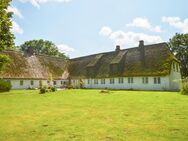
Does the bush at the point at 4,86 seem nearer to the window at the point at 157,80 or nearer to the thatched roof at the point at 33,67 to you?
the thatched roof at the point at 33,67

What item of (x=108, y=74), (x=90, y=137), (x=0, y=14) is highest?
(x=0, y=14)

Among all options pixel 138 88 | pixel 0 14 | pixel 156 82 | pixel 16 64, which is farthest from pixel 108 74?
pixel 0 14

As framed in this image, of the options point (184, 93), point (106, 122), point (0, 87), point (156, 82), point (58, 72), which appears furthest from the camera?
point (58, 72)

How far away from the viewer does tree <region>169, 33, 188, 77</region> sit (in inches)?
2226

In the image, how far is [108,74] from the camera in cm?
4762

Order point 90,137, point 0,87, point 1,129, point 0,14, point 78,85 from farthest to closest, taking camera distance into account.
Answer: point 78,85 → point 0,87 → point 0,14 → point 1,129 → point 90,137

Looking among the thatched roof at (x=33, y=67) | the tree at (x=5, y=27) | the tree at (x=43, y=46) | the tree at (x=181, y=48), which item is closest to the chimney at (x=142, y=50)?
the tree at (x=181, y=48)

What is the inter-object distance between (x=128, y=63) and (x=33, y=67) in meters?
20.1

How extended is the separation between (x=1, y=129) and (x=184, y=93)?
2326 cm

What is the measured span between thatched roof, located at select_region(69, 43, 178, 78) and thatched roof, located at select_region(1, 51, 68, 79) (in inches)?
137

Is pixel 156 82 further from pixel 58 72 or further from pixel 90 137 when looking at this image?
pixel 90 137

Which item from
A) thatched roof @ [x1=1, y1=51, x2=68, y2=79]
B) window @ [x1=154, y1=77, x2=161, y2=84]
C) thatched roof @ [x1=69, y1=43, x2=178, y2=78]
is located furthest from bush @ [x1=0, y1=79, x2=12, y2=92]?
window @ [x1=154, y1=77, x2=161, y2=84]

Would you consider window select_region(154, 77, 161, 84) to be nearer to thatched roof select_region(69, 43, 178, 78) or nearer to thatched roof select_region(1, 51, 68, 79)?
thatched roof select_region(69, 43, 178, 78)

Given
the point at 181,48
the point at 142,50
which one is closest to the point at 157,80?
the point at 142,50
